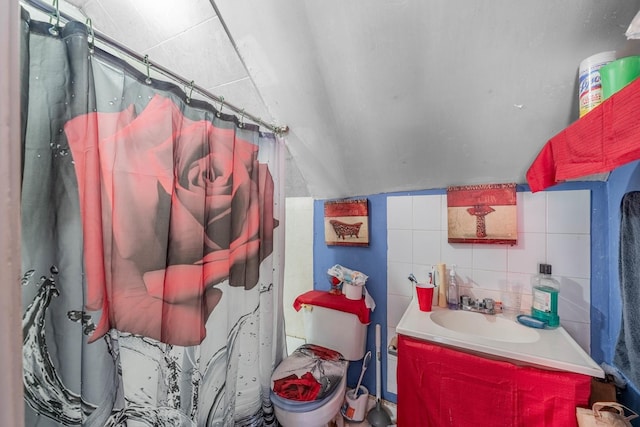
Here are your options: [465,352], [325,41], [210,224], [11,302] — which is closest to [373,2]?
[325,41]

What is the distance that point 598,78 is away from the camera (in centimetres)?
67

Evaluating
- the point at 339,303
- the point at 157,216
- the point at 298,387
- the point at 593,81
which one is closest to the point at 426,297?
the point at 339,303

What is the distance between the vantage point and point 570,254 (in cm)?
105

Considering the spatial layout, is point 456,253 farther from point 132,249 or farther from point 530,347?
point 132,249

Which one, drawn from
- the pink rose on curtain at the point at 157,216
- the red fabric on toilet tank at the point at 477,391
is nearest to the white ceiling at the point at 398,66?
the pink rose on curtain at the point at 157,216

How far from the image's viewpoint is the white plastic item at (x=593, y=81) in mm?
667

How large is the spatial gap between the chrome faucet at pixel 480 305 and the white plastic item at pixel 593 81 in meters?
0.86

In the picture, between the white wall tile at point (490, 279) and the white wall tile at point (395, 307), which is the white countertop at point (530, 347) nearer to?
the white wall tile at point (490, 279)

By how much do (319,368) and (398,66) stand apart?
146 centimetres

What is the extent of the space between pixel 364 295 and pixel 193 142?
1211 millimetres

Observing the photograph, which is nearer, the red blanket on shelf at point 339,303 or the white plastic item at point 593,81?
the white plastic item at point 593,81

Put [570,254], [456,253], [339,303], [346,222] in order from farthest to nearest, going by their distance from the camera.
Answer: [346,222] → [339,303] → [456,253] → [570,254]

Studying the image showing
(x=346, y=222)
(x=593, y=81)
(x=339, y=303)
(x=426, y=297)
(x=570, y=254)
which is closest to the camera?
(x=593, y=81)

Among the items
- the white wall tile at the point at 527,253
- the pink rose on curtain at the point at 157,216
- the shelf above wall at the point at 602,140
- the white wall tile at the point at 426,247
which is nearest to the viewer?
the shelf above wall at the point at 602,140
